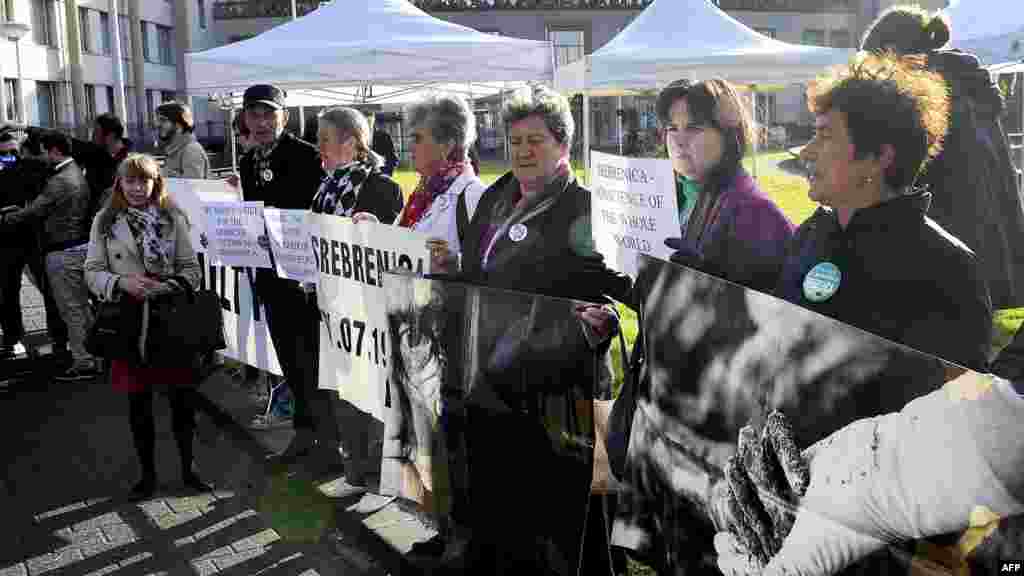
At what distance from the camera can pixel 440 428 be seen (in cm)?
424

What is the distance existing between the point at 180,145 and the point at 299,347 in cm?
347

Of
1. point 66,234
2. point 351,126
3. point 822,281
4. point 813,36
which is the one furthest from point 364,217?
point 813,36

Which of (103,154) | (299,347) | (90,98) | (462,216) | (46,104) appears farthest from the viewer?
(90,98)

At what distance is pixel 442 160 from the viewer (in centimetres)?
492

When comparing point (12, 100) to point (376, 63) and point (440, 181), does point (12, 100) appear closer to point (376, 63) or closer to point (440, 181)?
point (376, 63)

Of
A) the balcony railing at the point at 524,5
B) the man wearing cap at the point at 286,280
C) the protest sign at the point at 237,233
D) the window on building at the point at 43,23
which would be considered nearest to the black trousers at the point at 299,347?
the man wearing cap at the point at 286,280

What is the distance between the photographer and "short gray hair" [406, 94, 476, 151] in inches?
193

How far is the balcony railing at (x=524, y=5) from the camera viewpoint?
42.6 metres

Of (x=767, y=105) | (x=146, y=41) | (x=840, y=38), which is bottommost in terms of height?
(x=767, y=105)

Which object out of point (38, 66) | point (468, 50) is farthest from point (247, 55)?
point (38, 66)

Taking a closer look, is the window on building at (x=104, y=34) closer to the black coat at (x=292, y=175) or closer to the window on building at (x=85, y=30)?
the window on building at (x=85, y=30)

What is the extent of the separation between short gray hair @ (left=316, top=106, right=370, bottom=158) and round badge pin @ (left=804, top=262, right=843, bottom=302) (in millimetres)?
3508

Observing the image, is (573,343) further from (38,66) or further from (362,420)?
(38,66)

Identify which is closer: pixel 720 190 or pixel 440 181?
pixel 720 190
